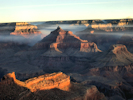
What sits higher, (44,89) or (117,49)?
(44,89)

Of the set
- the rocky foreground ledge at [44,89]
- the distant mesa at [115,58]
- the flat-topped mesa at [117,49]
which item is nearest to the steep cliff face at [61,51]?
the distant mesa at [115,58]

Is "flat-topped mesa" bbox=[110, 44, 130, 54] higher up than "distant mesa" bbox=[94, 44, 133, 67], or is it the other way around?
"flat-topped mesa" bbox=[110, 44, 130, 54]

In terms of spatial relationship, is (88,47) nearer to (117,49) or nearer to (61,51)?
(61,51)

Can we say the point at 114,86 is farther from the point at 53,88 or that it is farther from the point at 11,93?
the point at 11,93

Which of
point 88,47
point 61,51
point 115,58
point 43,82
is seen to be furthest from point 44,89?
point 88,47

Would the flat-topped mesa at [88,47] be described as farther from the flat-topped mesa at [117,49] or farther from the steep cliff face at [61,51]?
the flat-topped mesa at [117,49]

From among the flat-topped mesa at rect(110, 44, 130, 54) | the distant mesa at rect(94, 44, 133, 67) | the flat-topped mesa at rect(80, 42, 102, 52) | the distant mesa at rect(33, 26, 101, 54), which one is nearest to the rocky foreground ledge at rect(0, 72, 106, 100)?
the distant mesa at rect(94, 44, 133, 67)

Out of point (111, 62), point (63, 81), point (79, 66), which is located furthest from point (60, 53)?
point (63, 81)

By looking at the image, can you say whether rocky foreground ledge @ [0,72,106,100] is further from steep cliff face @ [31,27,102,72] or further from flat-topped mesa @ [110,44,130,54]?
steep cliff face @ [31,27,102,72]
